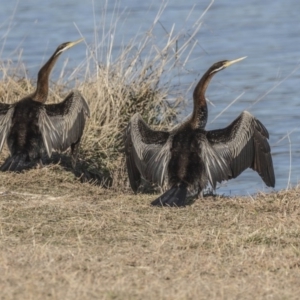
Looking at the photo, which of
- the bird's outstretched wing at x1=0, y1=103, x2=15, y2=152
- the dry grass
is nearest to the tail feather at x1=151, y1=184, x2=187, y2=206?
the dry grass

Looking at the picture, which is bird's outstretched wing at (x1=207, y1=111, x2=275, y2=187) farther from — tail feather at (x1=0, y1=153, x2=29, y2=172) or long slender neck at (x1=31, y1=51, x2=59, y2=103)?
long slender neck at (x1=31, y1=51, x2=59, y2=103)

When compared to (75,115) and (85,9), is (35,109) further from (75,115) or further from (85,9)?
(85,9)

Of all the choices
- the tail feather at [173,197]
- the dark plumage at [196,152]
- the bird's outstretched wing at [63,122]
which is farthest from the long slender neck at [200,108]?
the bird's outstretched wing at [63,122]

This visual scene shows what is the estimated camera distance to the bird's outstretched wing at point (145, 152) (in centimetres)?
843

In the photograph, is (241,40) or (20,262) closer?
(20,262)

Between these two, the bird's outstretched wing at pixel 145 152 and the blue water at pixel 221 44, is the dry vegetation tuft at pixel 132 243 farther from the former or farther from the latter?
the blue water at pixel 221 44

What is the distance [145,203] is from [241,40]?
11643 millimetres

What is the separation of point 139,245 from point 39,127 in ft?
10.4

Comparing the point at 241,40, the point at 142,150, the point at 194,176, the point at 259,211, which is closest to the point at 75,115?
the point at 142,150

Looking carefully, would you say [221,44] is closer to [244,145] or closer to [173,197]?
[244,145]

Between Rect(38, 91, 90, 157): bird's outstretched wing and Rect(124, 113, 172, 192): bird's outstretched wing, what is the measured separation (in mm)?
785

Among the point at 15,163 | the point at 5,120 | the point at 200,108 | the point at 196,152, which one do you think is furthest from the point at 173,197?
the point at 5,120

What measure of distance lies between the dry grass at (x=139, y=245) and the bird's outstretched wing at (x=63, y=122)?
0.83m

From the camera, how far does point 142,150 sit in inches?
340
